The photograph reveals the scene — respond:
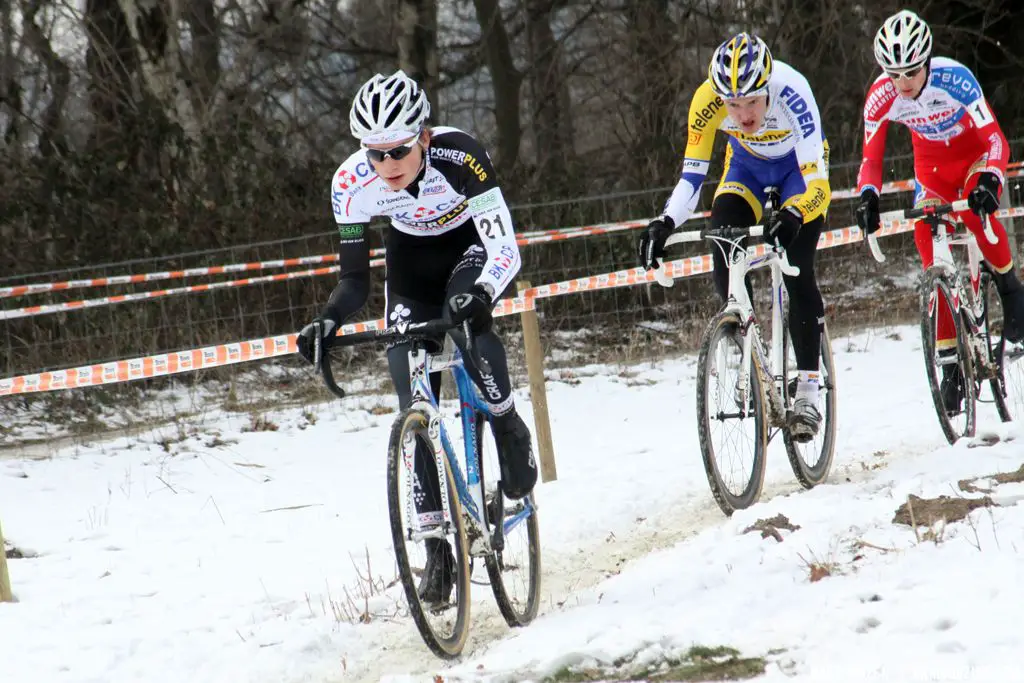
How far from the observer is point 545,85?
60.8ft

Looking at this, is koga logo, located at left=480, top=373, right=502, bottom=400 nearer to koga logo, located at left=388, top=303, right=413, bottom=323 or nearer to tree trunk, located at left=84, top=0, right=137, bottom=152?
koga logo, located at left=388, top=303, right=413, bottom=323

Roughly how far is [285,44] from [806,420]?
14267 millimetres

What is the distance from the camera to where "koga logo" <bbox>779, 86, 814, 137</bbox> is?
18.1ft

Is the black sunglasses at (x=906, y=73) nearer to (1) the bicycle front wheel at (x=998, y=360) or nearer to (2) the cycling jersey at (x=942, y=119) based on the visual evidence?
(2) the cycling jersey at (x=942, y=119)

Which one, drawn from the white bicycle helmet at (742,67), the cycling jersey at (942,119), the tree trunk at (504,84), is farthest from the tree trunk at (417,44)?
the white bicycle helmet at (742,67)

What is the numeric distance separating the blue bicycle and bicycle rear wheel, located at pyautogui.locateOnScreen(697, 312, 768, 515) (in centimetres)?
109

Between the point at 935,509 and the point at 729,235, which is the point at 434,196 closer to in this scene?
the point at 729,235

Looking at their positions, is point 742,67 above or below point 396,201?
above

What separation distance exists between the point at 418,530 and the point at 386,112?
150 centimetres

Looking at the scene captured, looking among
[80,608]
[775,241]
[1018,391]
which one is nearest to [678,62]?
[1018,391]

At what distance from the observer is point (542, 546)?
5.58 m

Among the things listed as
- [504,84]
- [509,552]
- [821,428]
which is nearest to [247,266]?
[821,428]

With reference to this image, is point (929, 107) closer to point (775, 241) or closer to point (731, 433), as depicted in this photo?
point (775, 241)

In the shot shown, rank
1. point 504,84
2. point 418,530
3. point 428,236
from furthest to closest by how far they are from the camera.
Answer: point 504,84
point 428,236
point 418,530
